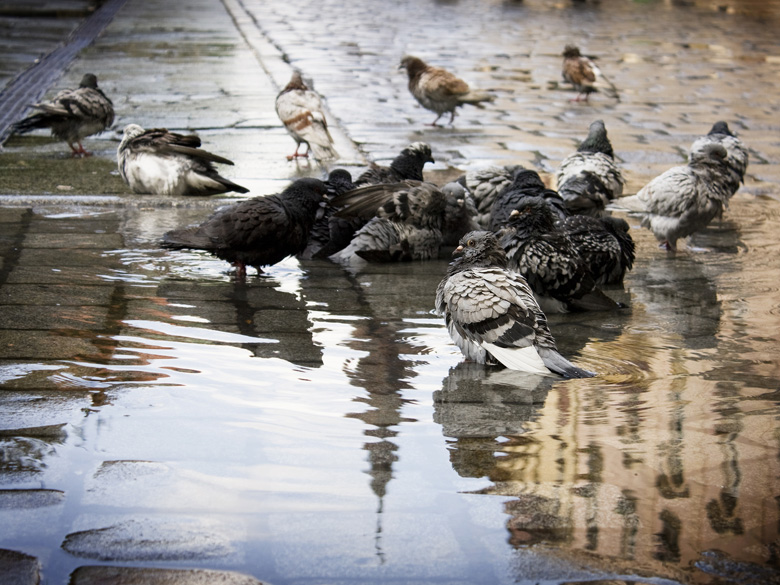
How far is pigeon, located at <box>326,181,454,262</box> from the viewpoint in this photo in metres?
6.09

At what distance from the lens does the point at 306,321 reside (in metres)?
4.77

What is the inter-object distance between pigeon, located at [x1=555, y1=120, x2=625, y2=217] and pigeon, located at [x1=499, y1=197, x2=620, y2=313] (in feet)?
5.10

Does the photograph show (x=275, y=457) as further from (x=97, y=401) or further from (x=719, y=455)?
(x=719, y=455)

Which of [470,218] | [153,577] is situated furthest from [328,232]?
[153,577]

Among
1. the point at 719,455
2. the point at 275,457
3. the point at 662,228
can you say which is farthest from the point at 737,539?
the point at 662,228

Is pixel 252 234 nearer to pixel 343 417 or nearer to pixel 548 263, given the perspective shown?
pixel 548 263

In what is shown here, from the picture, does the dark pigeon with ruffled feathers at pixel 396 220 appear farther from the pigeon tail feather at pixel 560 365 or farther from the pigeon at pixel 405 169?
the pigeon tail feather at pixel 560 365

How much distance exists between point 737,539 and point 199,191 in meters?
5.46

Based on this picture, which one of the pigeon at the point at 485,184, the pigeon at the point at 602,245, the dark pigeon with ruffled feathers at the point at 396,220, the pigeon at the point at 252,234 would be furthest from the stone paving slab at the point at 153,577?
the pigeon at the point at 485,184

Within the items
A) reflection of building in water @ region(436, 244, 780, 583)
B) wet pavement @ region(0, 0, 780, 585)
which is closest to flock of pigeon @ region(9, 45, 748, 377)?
wet pavement @ region(0, 0, 780, 585)

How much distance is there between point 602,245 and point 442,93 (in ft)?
18.3

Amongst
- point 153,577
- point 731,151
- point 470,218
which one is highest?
point 153,577

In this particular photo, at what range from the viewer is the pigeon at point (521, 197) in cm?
600

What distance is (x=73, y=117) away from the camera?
8.35 meters
